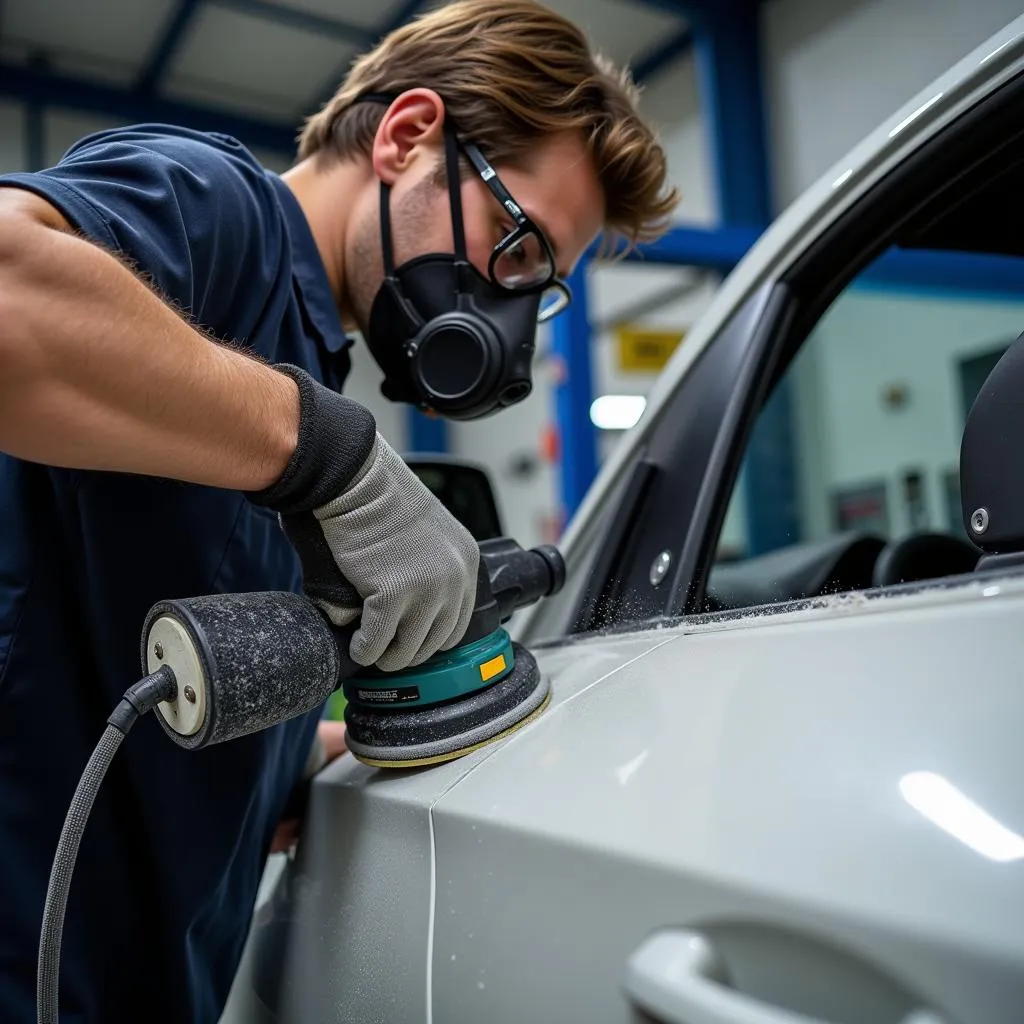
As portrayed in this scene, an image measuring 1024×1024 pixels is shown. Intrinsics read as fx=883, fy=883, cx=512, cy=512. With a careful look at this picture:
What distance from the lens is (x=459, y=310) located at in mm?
1229

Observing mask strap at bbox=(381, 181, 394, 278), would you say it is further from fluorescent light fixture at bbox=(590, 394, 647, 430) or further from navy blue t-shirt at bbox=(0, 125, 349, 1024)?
fluorescent light fixture at bbox=(590, 394, 647, 430)

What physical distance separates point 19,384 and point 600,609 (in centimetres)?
68

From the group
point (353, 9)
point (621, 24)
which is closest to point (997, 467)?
point (621, 24)

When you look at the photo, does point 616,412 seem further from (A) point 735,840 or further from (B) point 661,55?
(A) point 735,840

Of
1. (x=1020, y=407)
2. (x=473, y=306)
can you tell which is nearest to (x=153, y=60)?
(x=473, y=306)

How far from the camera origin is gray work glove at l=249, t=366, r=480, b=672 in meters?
0.73

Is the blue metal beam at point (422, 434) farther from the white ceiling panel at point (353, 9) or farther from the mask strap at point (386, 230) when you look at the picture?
the mask strap at point (386, 230)

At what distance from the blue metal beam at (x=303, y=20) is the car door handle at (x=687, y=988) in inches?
232

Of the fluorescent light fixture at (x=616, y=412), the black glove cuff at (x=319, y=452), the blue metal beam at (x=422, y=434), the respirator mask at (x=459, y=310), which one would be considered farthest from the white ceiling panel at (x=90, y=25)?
the black glove cuff at (x=319, y=452)

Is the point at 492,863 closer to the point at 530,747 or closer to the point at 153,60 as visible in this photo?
the point at 530,747

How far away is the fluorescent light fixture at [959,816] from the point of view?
16.2 inches

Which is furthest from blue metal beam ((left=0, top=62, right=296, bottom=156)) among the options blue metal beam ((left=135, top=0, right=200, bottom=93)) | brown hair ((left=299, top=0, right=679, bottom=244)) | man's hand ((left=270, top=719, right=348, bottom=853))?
man's hand ((left=270, top=719, right=348, bottom=853))

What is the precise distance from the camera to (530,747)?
70 centimetres

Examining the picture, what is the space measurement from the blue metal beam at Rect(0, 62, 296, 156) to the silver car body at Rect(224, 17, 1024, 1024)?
596cm
